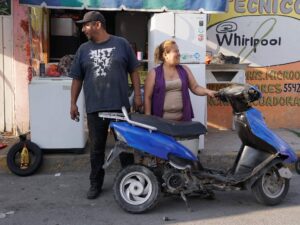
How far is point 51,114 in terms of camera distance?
6109mm

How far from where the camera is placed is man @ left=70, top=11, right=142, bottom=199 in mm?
4891

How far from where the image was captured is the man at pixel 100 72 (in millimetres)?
4891

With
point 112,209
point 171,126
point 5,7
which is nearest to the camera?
point 171,126

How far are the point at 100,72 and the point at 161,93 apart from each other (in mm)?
683

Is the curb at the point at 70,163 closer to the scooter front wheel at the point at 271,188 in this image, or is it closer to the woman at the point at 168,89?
the scooter front wheel at the point at 271,188

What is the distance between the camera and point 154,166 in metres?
4.75

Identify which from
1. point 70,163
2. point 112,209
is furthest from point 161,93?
point 70,163

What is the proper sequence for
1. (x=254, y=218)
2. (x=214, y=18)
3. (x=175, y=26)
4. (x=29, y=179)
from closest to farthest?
(x=254, y=218), (x=29, y=179), (x=175, y=26), (x=214, y=18)

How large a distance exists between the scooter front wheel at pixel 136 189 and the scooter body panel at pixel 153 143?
0.77 ft

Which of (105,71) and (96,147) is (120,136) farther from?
(105,71)

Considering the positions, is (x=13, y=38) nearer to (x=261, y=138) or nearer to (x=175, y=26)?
(x=175, y=26)

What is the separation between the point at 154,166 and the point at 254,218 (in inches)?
42.5

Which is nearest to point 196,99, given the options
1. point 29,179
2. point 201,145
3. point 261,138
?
point 201,145

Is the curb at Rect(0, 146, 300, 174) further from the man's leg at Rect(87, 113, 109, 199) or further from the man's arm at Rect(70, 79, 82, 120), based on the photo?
the man's arm at Rect(70, 79, 82, 120)
